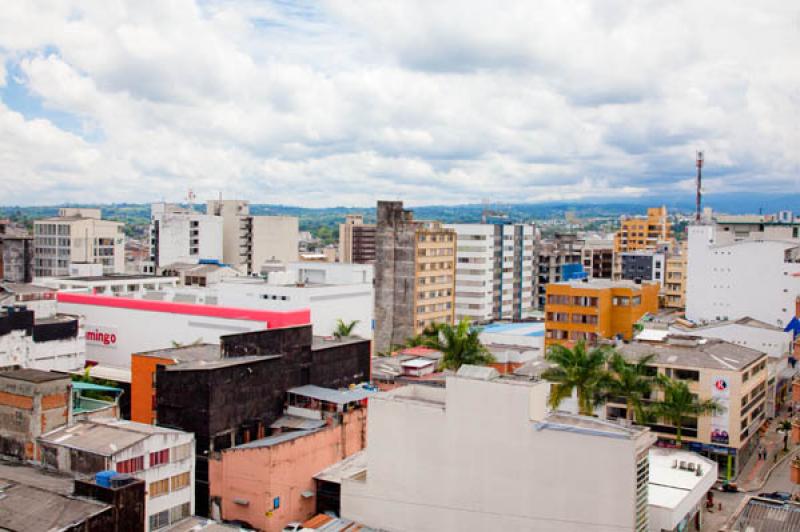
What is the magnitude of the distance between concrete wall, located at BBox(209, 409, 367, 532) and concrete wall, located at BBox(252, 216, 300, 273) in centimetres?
11226

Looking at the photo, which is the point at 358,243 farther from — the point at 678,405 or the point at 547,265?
the point at 678,405

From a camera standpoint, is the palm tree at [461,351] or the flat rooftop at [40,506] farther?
the palm tree at [461,351]

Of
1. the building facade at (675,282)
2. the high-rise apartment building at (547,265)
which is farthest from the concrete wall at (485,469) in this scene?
the building facade at (675,282)

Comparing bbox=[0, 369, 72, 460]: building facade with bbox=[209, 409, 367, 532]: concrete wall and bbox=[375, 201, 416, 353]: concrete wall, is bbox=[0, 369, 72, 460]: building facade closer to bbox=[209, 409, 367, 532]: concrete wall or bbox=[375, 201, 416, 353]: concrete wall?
bbox=[209, 409, 367, 532]: concrete wall

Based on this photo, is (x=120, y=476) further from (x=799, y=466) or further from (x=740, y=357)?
(x=740, y=357)

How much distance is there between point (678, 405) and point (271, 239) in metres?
110

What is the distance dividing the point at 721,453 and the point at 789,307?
38412 mm

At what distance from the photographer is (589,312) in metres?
72.4

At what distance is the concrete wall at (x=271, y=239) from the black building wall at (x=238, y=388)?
10556 cm

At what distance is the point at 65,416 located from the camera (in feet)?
123

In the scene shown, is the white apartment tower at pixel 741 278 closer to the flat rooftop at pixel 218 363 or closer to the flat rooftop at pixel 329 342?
the flat rooftop at pixel 329 342

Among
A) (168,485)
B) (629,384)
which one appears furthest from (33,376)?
(629,384)

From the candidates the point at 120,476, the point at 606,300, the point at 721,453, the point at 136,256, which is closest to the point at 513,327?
the point at 606,300

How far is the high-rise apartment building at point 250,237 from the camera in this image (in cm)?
14900
